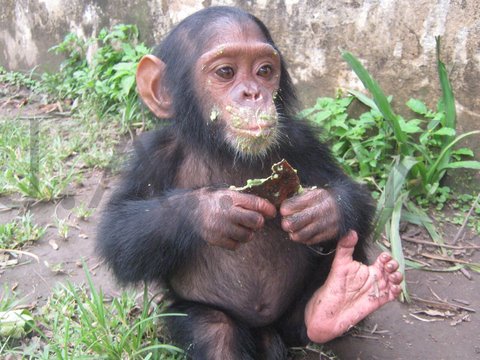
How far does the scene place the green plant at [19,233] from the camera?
443cm

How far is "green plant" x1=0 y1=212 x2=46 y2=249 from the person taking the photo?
4.43m

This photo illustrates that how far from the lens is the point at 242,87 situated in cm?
324

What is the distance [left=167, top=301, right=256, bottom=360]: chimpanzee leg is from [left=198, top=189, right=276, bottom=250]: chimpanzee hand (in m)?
0.46

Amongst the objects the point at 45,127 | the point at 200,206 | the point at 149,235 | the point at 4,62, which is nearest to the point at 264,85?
the point at 200,206

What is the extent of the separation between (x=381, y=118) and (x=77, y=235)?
2.56 m

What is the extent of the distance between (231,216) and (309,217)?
392 millimetres

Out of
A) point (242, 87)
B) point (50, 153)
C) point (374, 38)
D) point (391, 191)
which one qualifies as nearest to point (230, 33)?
point (242, 87)

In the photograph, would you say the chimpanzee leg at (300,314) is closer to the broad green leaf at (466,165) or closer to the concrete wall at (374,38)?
the broad green leaf at (466,165)

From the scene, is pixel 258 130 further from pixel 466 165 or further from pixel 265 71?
pixel 466 165

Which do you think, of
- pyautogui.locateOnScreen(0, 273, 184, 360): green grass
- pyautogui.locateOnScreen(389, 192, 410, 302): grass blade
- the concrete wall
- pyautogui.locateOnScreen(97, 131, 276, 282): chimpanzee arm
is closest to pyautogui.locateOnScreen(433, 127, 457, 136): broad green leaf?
the concrete wall

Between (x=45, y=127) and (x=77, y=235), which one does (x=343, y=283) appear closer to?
(x=77, y=235)

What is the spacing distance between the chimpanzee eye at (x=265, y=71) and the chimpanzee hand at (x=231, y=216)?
76cm

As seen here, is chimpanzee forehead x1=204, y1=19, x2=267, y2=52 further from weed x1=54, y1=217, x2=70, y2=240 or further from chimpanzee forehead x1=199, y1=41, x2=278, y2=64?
weed x1=54, y1=217, x2=70, y2=240

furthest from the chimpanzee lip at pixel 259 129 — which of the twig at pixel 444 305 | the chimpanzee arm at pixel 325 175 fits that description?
the twig at pixel 444 305
